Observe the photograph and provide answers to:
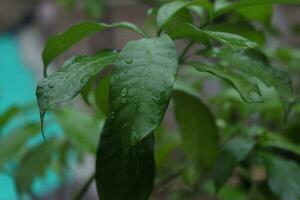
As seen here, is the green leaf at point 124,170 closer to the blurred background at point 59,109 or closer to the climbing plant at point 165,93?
the climbing plant at point 165,93

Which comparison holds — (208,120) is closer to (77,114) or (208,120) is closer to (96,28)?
(96,28)

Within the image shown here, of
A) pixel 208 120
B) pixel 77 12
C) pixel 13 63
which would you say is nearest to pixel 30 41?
pixel 13 63

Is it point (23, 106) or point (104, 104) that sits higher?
point (104, 104)

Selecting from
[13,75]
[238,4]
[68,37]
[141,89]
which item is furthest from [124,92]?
[13,75]

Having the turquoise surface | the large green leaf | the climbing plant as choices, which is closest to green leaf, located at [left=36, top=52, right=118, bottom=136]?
the climbing plant

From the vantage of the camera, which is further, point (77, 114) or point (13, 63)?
point (13, 63)

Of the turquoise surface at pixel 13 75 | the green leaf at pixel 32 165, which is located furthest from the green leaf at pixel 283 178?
the turquoise surface at pixel 13 75
